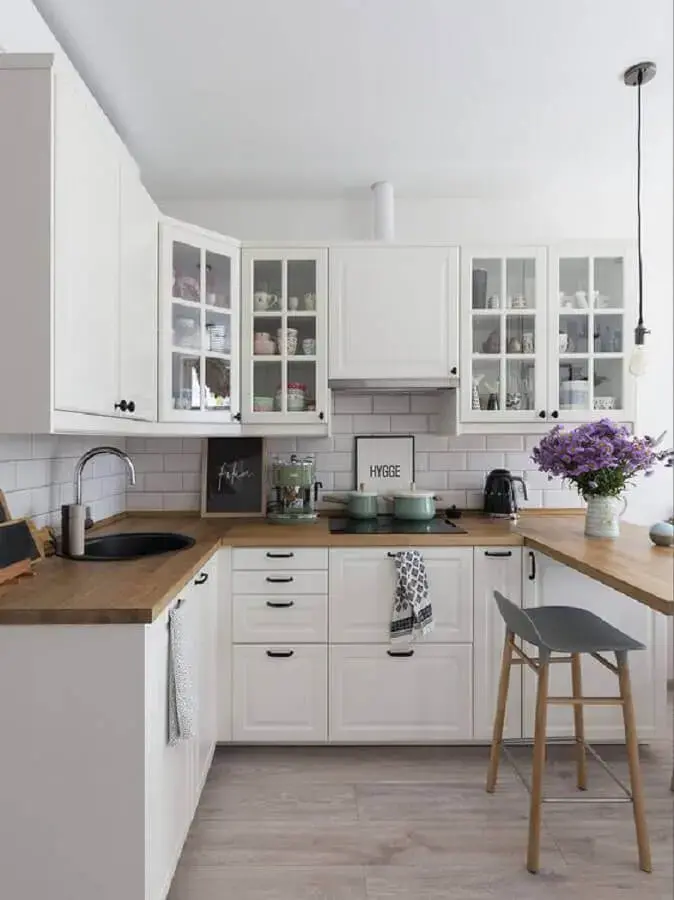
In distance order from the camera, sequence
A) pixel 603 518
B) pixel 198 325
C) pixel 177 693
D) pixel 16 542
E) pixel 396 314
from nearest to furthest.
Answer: pixel 177 693
pixel 16 542
pixel 603 518
pixel 198 325
pixel 396 314

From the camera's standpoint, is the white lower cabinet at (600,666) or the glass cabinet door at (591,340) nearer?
the white lower cabinet at (600,666)

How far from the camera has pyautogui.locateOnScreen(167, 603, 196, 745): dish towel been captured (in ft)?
5.67

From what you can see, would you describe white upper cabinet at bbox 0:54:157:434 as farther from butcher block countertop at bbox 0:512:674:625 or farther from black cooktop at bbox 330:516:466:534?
black cooktop at bbox 330:516:466:534

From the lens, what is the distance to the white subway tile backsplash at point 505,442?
10.9 ft

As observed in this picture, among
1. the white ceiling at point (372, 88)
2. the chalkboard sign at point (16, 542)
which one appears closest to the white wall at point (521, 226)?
the white ceiling at point (372, 88)

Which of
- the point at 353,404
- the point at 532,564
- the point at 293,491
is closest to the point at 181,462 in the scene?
the point at 293,491

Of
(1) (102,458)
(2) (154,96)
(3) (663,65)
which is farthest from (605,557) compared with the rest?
(2) (154,96)

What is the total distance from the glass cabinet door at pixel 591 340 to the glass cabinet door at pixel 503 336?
8 centimetres

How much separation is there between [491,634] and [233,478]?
1.46 meters

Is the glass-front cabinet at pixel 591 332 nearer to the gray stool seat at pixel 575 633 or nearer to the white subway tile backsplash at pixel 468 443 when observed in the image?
the white subway tile backsplash at pixel 468 443

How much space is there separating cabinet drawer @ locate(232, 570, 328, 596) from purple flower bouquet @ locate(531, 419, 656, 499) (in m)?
1.02

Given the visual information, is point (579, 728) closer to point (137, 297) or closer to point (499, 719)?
point (499, 719)

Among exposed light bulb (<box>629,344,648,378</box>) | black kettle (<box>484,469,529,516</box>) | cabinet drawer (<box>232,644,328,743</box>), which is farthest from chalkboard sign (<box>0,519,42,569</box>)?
exposed light bulb (<box>629,344,648,378</box>)

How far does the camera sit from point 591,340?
2982 millimetres
